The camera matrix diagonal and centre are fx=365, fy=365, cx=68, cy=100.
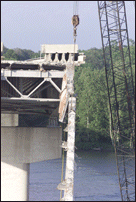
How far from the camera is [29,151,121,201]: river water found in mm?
57594

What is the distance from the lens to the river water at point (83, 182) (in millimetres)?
57594

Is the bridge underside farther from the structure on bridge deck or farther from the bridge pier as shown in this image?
the bridge pier

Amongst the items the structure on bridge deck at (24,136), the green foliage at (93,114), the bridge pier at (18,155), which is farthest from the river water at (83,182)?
the green foliage at (93,114)

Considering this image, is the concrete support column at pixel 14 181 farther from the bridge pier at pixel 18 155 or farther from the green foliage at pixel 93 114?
the green foliage at pixel 93 114

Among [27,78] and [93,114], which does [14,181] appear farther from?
[93,114]

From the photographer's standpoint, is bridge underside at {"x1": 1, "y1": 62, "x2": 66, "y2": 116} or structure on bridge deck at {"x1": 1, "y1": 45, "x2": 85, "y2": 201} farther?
structure on bridge deck at {"x1": 1, "y1": 45, "x2": 85, "y2": 201}

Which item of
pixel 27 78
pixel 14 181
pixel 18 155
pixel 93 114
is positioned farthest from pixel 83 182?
pixel 93 114


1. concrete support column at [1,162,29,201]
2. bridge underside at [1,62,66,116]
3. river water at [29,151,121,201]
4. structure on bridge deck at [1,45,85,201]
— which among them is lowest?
river water at [29,151,121,201]

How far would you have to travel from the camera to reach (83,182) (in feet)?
213

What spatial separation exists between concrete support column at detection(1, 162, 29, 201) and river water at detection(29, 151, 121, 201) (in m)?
12.8

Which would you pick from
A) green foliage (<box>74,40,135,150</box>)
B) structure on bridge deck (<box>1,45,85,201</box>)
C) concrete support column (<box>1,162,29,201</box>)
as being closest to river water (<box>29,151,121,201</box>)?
structure on bridge deck (<box>1,45,85,201</box>)

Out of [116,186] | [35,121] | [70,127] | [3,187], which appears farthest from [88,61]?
[70,127]

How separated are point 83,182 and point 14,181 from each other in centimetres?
2926

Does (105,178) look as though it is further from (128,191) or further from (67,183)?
(67,183)
